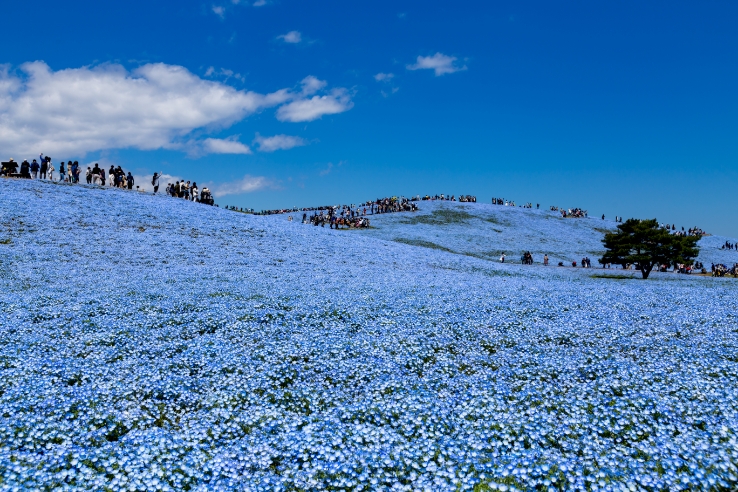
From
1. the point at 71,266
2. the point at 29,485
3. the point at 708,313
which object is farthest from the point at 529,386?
the point at 71,266

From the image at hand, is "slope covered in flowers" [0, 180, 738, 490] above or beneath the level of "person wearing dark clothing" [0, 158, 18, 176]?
beneath

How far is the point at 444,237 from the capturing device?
189 feet

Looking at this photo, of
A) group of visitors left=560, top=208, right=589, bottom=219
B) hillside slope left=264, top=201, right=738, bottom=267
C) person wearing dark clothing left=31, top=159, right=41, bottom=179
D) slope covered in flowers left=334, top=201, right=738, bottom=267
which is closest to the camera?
person wearing dark clothing left=31, top=159, right=41, bottom=179

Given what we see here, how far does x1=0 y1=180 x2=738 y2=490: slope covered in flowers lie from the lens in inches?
269

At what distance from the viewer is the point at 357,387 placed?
1005 cm

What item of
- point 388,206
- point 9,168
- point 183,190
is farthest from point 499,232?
point 9,168

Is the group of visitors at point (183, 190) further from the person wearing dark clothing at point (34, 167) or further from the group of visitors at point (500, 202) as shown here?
the group of visitors at point (500, 202)

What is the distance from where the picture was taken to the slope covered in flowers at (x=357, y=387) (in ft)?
22.4

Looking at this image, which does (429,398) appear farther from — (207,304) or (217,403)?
(207,304)

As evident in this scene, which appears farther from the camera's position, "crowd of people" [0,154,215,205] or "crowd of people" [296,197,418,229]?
"crowd of people" [296,197,418,229]

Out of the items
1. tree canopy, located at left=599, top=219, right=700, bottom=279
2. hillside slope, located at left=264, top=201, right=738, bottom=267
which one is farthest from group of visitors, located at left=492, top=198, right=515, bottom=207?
tree canopy, located at left=599, top=219, right=700, bottom=279

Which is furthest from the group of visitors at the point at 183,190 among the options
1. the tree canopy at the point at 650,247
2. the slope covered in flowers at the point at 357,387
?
the tree canopy at the point at 650,247

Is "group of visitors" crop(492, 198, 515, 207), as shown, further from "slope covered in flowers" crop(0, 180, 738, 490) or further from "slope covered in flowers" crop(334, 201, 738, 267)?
"slope covered in flowers" crop(0, 180, 738, 490)

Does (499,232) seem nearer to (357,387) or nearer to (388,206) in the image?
(388,206)
